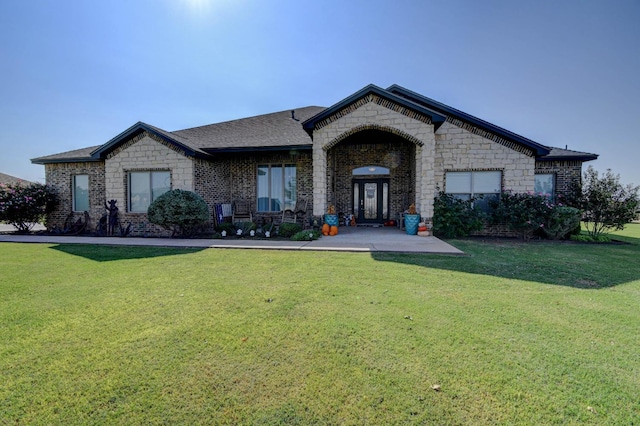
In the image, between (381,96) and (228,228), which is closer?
(381,96)

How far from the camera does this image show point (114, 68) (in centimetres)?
1180

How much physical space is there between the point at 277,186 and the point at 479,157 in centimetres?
801

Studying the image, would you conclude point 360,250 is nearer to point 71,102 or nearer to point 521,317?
point 521,317

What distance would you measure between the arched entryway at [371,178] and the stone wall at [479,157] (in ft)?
6.39

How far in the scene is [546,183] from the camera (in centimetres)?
1080

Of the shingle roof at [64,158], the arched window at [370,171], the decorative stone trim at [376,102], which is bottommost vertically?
the arched window at [370,171]

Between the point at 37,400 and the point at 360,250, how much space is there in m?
5.93

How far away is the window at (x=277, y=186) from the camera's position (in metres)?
11.9

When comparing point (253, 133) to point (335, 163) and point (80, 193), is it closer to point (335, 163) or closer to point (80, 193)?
point (335, 163)

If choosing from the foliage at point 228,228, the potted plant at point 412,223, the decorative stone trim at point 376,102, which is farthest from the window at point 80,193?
the potted plant at point 412,223

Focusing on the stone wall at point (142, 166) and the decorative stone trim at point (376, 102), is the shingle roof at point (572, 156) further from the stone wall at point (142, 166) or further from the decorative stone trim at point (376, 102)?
the stone wall at point (142, 166)

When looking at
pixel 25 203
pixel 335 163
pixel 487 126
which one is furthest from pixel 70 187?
pixel 487 126

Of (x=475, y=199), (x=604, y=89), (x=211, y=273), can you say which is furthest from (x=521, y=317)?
(x=604, y=89)

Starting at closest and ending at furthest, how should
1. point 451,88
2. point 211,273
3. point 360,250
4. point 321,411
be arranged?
point 321,411 < point 211,273 < point 360,250 < point 451,88
